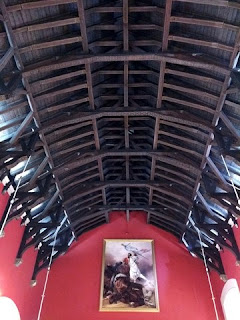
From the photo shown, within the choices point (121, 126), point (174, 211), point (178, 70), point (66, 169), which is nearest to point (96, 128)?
point (121, 126)

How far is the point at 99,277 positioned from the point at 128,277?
105 centimetres

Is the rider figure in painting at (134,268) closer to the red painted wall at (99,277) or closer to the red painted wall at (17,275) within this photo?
the red painted wall at (99,277)

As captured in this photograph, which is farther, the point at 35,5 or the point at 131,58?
the point at 131,58

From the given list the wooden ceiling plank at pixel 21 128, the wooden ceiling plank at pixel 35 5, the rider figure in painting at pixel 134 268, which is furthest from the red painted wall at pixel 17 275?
the wooden ceiling plank at pixel 35 5

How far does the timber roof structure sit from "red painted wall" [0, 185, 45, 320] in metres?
0.32

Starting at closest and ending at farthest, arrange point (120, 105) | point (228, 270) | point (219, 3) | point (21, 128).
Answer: point (219, 3), point (21, 128), point (120, 105), point (228, 270)

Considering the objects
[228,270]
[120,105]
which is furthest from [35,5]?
[228,270]

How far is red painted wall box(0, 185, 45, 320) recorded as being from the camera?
843 centimetres

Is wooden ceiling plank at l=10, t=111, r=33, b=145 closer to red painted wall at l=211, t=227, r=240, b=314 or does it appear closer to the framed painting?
red painted wall at l=211, t=227, r=240, b=314

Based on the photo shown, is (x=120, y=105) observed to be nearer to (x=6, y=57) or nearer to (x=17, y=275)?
(x=6, y=57)

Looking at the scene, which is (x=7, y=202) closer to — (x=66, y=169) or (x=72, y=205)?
(x=66, y=169)

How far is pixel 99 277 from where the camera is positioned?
38.0 feet

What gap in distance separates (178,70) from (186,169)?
3.24 metres

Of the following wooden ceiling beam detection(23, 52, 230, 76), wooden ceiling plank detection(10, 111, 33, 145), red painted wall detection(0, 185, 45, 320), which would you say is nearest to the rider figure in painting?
red painted wall detection(0, 185, 45, 320)
